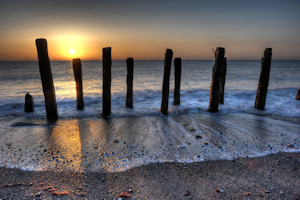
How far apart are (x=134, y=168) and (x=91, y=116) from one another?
4088mm

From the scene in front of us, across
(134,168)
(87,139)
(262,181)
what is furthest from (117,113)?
(262,181)

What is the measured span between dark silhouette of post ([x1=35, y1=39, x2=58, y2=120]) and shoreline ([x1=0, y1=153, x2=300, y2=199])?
314 centimetres

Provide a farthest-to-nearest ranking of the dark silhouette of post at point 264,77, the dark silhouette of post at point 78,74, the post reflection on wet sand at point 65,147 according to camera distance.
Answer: the dark silhouette of post at point 78,74 < the dark silhouette of post at point 264,77 < the post reflection on wet sand at point 65,147

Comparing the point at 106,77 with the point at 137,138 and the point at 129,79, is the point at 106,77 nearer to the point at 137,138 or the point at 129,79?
the point at 129,79

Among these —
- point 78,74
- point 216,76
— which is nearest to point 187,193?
point 216,76

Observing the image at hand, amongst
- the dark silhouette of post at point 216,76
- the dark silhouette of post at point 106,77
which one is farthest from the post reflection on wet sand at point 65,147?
the dark silhouette of post at point 216,76

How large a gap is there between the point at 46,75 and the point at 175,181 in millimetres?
5145

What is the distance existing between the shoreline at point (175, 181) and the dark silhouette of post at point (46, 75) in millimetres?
3140

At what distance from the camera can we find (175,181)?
2842mm

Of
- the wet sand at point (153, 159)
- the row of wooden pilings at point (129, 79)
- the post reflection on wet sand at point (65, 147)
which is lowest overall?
the post reflection on wet sand at point (65, 147)

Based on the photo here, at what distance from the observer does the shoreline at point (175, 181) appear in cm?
254

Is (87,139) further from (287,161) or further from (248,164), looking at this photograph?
(287,161)

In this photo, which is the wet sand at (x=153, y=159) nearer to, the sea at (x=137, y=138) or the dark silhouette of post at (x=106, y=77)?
the sea at (x=137, y=138)

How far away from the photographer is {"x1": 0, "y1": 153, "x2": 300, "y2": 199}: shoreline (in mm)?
2537
